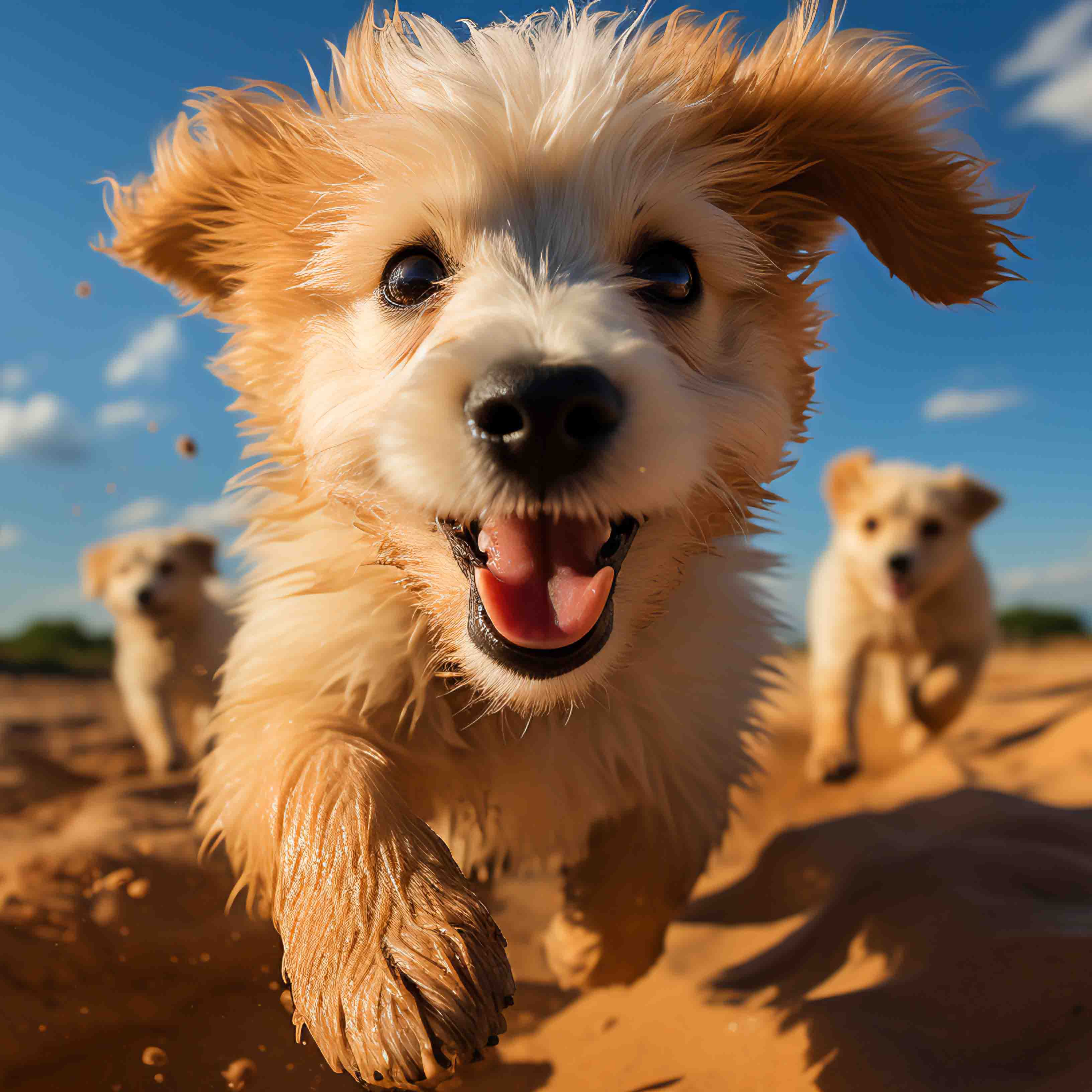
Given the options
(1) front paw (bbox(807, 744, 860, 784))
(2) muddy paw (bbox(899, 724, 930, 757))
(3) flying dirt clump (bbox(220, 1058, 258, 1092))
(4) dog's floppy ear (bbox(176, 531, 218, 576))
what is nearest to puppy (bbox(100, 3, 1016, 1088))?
(3) flying dirt clump (bbox(220, 1058, 258, 1092))

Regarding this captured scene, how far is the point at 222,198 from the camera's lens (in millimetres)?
2932

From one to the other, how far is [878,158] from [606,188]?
95 cm

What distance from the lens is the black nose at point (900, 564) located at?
684cm

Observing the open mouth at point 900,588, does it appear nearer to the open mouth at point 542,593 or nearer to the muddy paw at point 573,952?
the muddy paw at point 573,952

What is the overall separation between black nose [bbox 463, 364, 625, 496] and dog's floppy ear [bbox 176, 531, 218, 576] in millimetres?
7007

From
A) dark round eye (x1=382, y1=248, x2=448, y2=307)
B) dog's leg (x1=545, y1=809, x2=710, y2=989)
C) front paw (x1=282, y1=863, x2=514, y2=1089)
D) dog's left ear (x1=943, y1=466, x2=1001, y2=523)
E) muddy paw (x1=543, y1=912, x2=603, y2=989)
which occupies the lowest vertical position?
muddy paw (x1=543, y1=912, x2=603, y2=989)

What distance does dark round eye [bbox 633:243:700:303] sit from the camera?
8.02 feet

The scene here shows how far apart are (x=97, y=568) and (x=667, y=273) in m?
7.20

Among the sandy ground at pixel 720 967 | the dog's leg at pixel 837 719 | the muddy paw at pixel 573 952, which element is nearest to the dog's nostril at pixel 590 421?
the sandy ground at pixel 720 967

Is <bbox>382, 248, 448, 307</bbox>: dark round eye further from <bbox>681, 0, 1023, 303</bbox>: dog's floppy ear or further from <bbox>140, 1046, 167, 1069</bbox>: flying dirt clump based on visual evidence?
<bbox>140, 1046, 167, 1069</bbox>: flying dirt clump

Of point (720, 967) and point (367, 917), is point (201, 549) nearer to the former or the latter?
point (720, 967)

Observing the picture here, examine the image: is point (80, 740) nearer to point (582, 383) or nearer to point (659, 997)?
point (659, 997)

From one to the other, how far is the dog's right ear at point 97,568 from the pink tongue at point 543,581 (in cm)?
704

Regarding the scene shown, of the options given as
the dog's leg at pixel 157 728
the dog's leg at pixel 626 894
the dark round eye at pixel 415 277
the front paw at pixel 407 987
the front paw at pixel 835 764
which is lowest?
the dog's leg at pixel 157 728
